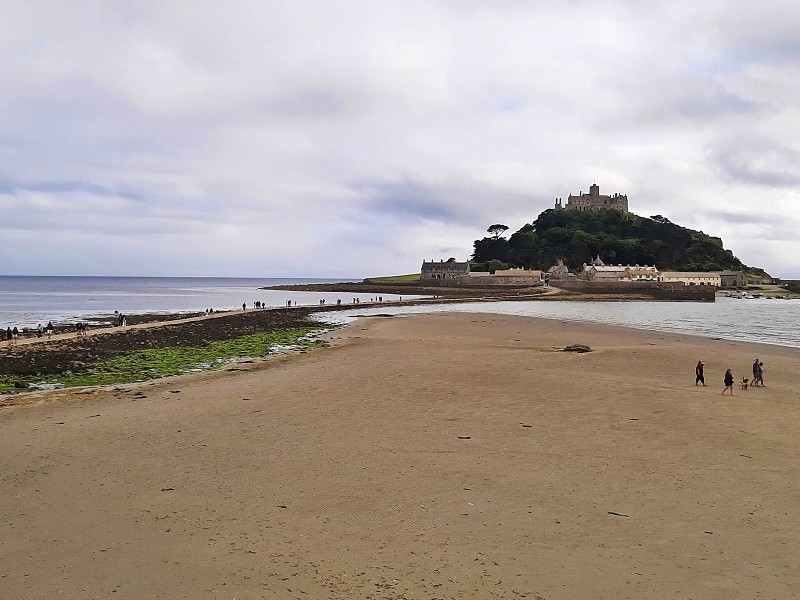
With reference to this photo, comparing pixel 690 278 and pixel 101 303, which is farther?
pixel 690 278

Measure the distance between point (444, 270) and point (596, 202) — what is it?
199ft

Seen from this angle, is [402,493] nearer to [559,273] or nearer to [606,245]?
[559,273]

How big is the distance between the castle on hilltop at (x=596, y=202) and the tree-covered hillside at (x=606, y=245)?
6.93 metres

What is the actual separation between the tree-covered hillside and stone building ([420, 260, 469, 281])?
952cm

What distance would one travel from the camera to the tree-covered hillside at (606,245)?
139 meters

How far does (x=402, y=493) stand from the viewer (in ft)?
27.0

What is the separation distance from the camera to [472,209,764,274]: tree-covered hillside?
13925 centimetres

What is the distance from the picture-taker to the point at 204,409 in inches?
541

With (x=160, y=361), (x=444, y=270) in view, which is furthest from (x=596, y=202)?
(x=160, y=361)

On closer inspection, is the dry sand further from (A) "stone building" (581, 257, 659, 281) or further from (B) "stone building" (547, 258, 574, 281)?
(B) "stone building" (547, 258, 574, 281)

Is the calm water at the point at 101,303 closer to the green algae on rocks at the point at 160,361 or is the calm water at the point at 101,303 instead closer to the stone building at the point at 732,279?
the green algae on rocks at the point at 160,361

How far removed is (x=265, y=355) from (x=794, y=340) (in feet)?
97.3

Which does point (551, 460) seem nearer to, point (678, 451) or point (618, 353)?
point (678, 451)

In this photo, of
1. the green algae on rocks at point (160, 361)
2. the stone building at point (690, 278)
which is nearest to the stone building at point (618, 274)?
the stone building at point (690, 278)
